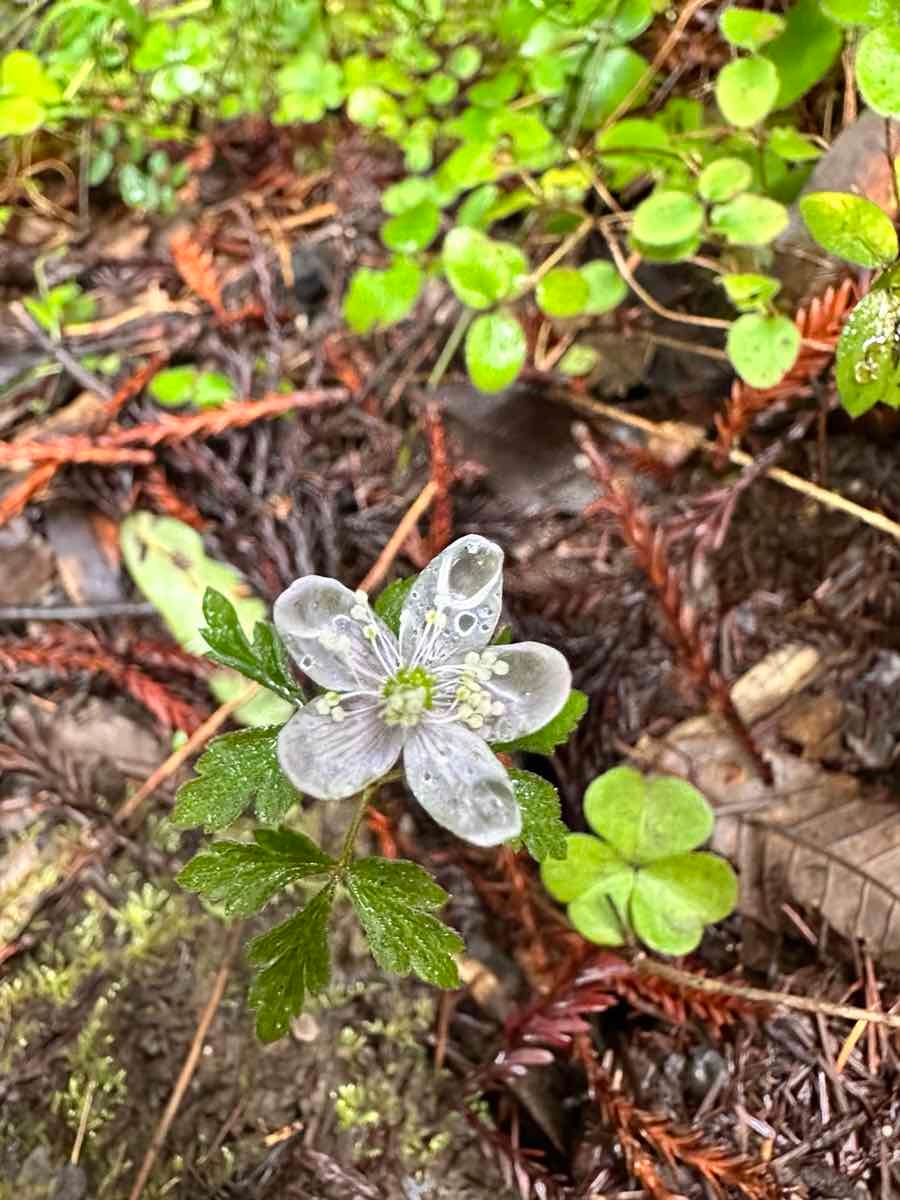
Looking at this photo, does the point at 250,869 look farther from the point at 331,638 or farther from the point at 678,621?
the point at 678,621

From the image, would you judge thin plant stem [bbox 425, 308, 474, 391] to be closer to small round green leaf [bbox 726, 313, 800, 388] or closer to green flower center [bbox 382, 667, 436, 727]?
small round green leaf [bbox 726, 313, 800, 388]

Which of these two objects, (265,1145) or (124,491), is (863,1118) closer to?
(265,1145)

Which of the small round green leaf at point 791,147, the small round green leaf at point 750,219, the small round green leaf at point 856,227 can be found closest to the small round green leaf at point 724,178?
the small round green leaf at point 750,219

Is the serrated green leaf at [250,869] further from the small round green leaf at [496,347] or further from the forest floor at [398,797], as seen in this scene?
the small round green leaf at [496,347]

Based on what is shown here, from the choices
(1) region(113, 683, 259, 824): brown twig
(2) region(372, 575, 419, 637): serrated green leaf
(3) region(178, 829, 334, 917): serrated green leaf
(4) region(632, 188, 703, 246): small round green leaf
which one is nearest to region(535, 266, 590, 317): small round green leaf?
(4) region(632, 188, 703, 246): small round green leaf

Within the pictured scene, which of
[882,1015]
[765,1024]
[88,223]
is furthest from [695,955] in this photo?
[88,223]

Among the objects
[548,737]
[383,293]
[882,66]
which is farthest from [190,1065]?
[882,66]
